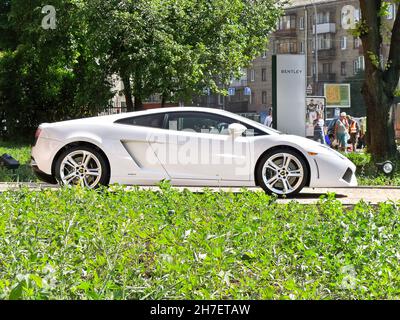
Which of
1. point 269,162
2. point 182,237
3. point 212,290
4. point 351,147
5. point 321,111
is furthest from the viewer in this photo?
point 351,147

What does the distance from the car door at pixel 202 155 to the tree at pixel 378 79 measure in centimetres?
650

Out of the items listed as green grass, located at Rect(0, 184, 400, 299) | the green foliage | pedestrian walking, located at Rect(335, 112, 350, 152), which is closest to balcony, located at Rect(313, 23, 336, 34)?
the green foliage

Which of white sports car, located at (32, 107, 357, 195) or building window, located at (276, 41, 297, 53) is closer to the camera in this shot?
white sports car, located at (32, 107, 357, 195)

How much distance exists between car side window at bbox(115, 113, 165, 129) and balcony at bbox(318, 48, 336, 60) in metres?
78.7

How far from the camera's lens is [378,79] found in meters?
17.1

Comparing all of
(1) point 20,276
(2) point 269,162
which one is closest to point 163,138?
(2) point 269,162

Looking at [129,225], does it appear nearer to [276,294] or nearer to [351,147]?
[276,294]

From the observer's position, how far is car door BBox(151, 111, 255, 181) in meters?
11.4

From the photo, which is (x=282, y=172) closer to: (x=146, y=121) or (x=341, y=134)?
(x=146, y=121)

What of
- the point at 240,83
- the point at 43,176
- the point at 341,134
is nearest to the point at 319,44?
the point at 240,83

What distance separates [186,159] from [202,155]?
0.24m

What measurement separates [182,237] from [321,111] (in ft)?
87.5

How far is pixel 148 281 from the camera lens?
3648 mm

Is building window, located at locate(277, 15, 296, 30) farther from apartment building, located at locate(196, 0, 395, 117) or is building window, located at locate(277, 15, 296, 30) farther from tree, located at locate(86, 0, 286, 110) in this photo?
tree, located at locate(86, 0, 286, 110)
